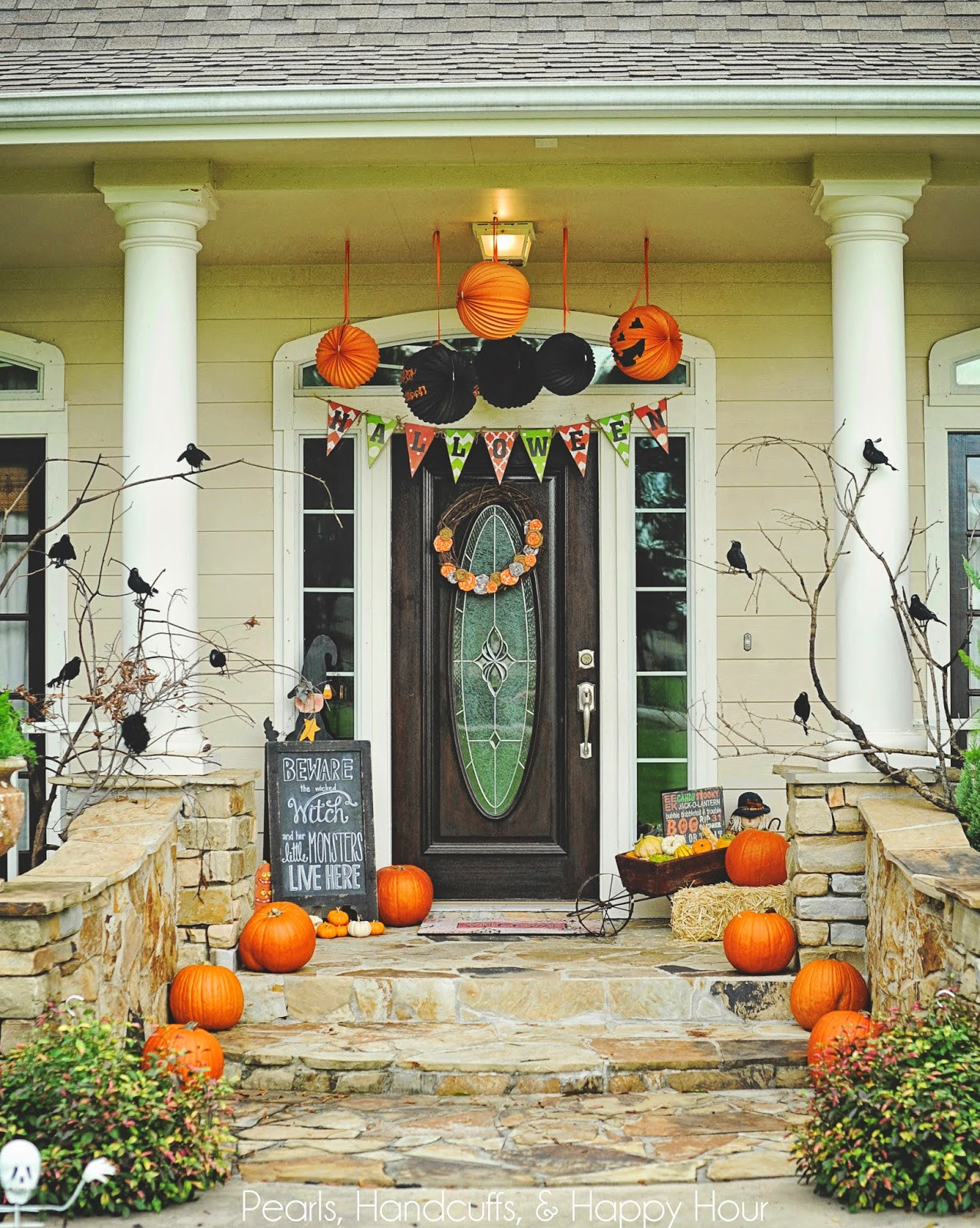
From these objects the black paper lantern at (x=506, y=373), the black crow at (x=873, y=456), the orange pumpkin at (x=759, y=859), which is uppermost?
the black paper lantern at (x=506, y=373)

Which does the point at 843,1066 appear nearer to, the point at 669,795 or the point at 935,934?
the point at 935,934

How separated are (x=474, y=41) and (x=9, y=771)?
10.7ft

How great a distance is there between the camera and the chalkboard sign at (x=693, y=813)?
617 centimetres

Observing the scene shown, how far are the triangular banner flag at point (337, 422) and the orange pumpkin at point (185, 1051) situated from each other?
8.90 ft

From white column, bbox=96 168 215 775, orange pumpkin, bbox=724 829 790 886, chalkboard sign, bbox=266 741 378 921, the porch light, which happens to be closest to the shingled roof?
white column, bbox=96 168 215 775

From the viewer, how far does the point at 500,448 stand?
6441mm

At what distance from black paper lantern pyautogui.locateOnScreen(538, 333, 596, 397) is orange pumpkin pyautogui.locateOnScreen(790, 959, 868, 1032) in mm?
2672

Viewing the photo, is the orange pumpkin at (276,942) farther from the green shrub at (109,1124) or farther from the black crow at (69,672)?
the green shrub at (109,1124)

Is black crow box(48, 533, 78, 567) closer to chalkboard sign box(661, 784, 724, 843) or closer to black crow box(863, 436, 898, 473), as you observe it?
chalkboard sign box(661, 784, 724, 843)

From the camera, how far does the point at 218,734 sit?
6484 mm

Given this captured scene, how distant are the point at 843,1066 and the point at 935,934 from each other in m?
0.76

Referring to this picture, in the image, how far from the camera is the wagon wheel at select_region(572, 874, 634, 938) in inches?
237

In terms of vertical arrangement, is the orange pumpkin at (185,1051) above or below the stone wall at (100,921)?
below

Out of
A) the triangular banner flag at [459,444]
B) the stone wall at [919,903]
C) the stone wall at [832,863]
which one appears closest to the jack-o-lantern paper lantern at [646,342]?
the triangular banner flag at [459,444]
